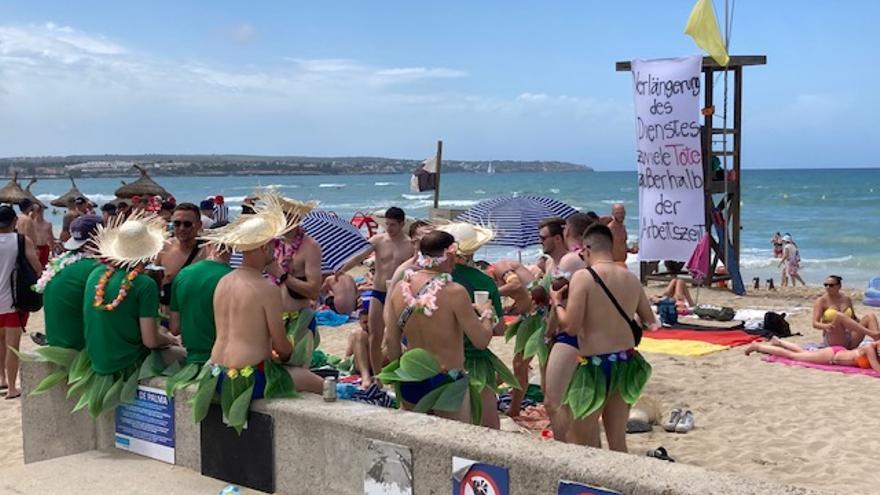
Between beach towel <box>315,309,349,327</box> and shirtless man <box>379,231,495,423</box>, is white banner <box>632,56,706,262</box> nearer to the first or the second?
beach towel <box>315,309,349,327</box>

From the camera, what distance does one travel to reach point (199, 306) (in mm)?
4969

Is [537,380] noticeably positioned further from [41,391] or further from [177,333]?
[41,391]

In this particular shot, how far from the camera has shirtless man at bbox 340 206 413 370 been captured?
7.55 metres

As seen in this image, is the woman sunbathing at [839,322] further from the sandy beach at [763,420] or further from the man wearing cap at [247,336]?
the man wearing cap at [247,336]

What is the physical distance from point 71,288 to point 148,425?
102 cm

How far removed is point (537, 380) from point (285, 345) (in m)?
3.46

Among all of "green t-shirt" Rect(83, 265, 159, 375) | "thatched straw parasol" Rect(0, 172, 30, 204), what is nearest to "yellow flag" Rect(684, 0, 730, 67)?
"green t-shirt" Rect(83, 265, 159, 375)

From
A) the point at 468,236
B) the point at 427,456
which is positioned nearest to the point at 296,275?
the point at 468,236

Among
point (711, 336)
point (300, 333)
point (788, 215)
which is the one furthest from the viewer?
point (788, 215)

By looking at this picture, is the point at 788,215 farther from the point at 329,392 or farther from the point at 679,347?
the point at 329,392

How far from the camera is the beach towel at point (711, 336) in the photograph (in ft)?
33.6

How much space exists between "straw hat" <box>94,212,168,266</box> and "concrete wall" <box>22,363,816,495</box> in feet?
2.84

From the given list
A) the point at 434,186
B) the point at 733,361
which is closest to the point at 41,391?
the point at 733,361

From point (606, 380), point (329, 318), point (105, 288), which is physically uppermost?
point (105, 288)
